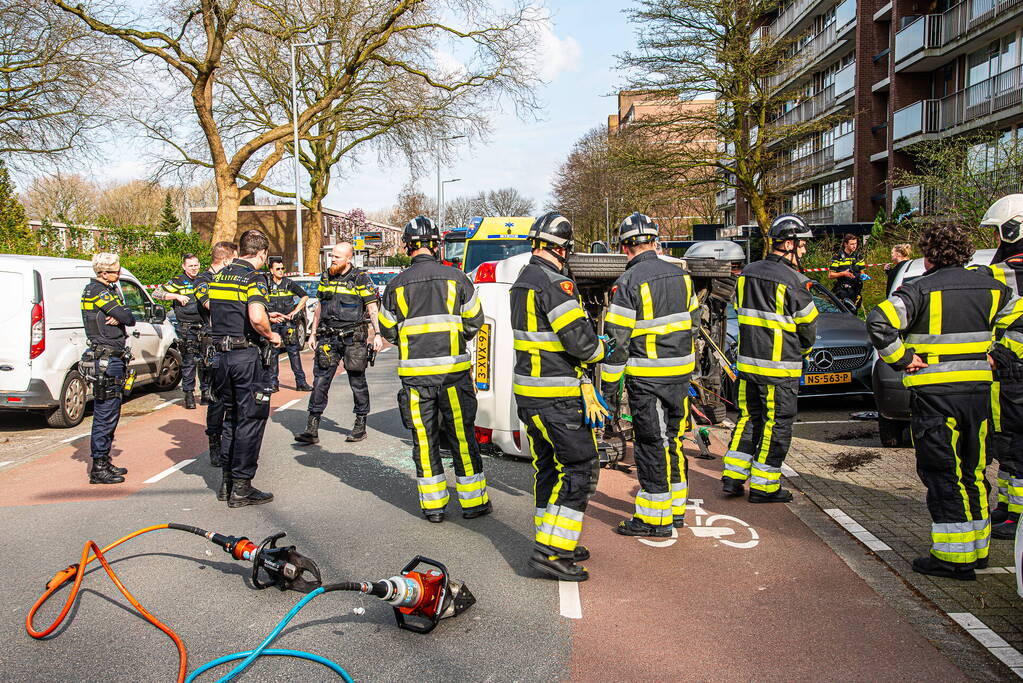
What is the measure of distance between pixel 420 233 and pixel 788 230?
2740mm

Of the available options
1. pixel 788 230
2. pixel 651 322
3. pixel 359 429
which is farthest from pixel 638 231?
pixel 359 429

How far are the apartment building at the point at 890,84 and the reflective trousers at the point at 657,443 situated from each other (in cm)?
2037

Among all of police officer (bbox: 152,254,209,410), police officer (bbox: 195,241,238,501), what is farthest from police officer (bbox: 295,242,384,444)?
police officer (bbox: 152,254,209,410)

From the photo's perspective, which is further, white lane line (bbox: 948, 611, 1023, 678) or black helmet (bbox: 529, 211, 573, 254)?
black helmet (bbox: 529, 211, 573, 254)

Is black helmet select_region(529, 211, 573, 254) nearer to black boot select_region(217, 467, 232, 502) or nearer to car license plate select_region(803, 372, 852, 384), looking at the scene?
black boot select_region(217, 467, 232, 502)

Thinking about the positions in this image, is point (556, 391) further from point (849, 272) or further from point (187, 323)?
point (849, 272)

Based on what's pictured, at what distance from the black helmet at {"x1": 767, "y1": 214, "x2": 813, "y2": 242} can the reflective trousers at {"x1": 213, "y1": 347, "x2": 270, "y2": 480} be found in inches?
161

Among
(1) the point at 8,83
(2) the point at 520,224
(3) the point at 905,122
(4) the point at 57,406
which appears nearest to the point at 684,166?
(3) the point at 905,122

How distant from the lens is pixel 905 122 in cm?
2964

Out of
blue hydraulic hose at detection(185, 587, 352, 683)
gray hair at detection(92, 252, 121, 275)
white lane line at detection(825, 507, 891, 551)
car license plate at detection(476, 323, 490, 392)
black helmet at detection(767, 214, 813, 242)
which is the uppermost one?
black helmet at detection(767, 214, 813, 242)

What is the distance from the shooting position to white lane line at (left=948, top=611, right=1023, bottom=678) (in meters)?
3.66

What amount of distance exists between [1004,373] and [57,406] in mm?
9575

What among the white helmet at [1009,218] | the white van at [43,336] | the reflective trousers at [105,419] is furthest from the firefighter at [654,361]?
the white van at [43,336]

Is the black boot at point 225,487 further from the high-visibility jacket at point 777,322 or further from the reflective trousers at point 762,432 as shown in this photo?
the high-visibility jacket at point 777,322
